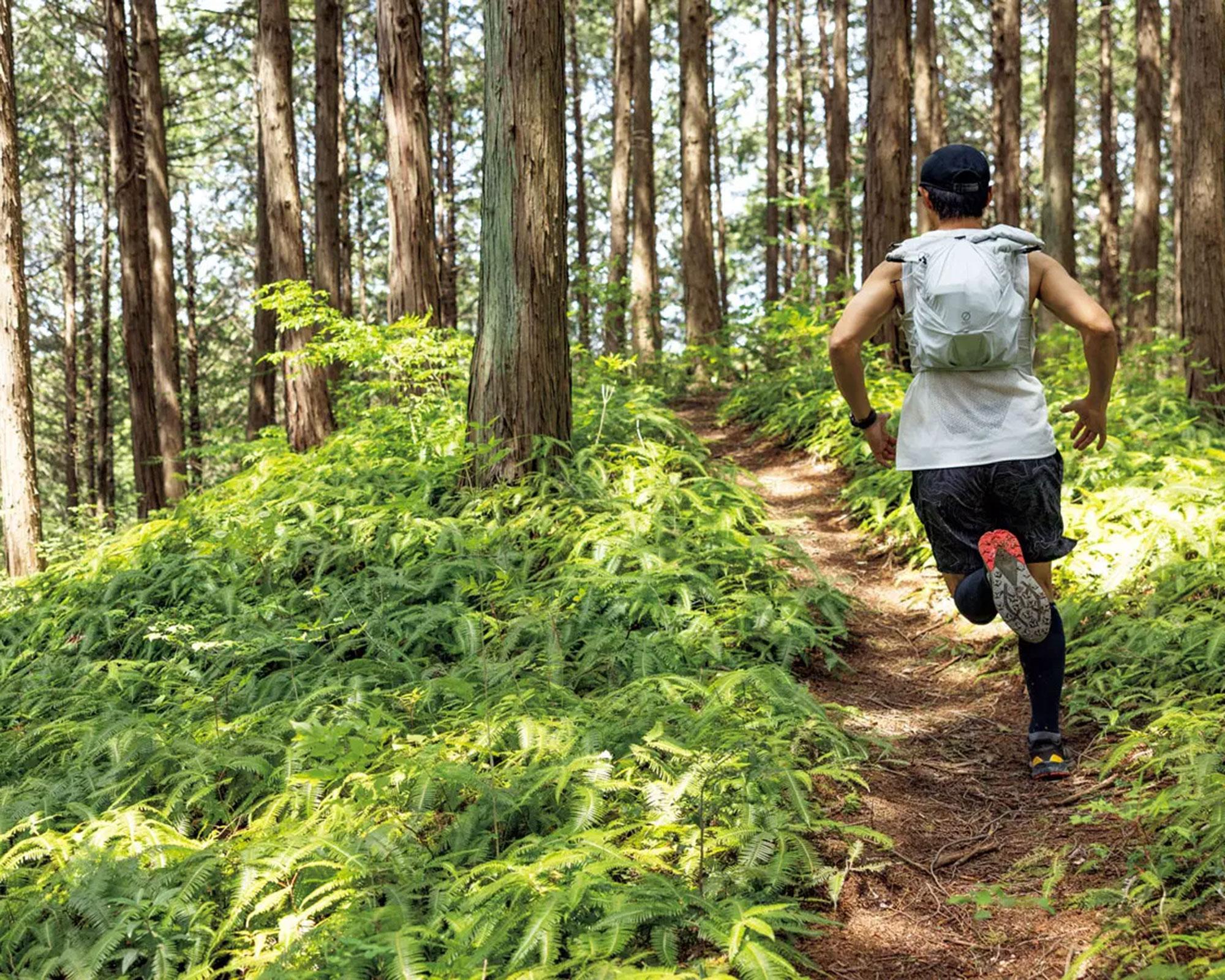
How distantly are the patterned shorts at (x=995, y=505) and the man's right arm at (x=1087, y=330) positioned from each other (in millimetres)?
185

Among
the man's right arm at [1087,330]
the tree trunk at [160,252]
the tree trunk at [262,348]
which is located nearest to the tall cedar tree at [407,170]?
the tree trunk at [262,348]

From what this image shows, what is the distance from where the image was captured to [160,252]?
14.9 meters

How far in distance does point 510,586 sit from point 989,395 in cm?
296

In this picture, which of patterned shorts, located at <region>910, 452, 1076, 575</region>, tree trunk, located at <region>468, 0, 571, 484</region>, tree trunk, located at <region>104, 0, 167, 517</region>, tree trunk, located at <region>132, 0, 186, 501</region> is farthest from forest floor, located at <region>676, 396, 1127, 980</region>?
tree trunk, located at <region>132, 0, 186, 501</region>

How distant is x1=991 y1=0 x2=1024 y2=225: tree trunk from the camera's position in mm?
17125

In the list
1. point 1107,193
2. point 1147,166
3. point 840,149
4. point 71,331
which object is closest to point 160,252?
point 71,331

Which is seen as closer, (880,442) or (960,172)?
(960,172)

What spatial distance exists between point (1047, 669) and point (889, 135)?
8.71m

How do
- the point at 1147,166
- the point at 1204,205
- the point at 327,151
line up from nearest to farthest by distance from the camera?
the point at 1204,205
the point at 327,151
the point at 1147,166

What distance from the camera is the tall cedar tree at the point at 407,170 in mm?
9719

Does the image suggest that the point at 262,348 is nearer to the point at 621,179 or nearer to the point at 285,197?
the point at 285,197

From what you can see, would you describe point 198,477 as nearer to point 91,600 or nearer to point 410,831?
point 91,600

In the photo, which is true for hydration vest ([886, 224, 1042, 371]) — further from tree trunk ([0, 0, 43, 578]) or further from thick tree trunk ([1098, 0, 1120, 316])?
thick tree trunk ([1098, 0, 1120, 316])

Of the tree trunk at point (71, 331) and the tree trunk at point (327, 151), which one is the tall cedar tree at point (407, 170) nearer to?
the tree trunk at point (327, 151)
